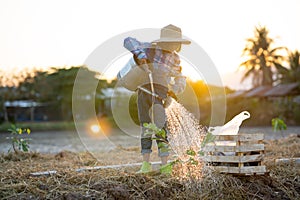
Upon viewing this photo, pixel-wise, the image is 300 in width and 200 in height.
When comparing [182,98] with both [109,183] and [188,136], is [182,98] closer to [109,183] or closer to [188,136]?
[188,136]

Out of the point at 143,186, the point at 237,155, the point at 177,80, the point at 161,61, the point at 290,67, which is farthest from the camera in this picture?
the point at 290,67

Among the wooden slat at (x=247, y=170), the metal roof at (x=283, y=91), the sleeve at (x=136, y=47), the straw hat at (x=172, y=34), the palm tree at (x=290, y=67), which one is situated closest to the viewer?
the wooden slat at (x=247, y=170)

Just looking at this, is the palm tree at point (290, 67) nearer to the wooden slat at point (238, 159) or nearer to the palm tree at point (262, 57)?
the palm tree at point (262, 57)

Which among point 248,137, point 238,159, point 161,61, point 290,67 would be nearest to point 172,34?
point 161,61

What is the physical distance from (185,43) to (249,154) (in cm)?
157

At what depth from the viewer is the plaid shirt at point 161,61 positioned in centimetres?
467

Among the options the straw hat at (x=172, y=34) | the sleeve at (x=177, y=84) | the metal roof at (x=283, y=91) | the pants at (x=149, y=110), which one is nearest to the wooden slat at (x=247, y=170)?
the pants at (x=149, y=110)

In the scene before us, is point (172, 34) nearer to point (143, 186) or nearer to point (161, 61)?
point (161, 61)

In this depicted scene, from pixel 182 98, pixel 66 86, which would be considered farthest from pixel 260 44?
pixel 182 98

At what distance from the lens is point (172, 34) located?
4949 mm

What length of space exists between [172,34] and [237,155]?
169cm

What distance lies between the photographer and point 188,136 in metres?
4.55

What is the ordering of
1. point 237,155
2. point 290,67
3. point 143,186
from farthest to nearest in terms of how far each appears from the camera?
1. point 290,67
2. point 237,155
3. point 143,186

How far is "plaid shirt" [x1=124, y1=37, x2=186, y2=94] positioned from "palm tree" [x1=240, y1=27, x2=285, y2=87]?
131 feet
